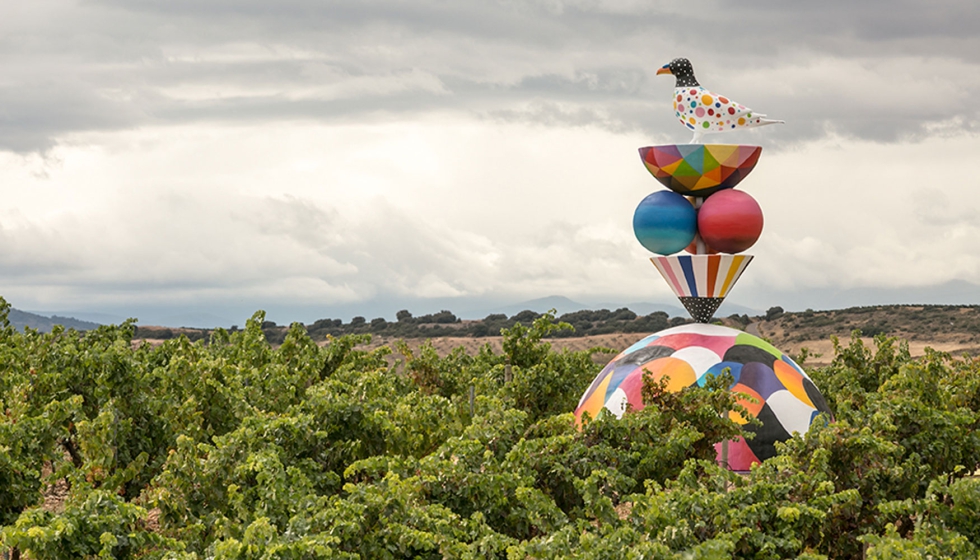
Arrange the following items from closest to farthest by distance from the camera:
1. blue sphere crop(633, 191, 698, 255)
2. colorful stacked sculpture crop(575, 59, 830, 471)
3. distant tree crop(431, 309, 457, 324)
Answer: colorful stacked sculpture crop(575, 59, 830, 471) → blue sphere crop(633, 191, 698, 255) → distant tree crop(431, 309, 457, 324)

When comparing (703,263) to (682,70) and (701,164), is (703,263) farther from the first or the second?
(682,70)

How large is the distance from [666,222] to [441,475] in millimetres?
5650

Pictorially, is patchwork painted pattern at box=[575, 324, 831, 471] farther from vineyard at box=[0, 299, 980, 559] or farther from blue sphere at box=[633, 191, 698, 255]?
blue sphere at box=[633, 191, 698, 255]

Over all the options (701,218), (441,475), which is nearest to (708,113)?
(701,218)

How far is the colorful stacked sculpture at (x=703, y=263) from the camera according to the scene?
41.8 ft

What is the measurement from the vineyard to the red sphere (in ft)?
7.63

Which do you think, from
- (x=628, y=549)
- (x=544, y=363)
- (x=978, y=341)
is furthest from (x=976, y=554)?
(x=978, y=341)

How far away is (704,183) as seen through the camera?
13297mm

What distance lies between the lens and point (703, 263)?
520 inches

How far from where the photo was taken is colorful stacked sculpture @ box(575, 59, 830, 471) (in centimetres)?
1273

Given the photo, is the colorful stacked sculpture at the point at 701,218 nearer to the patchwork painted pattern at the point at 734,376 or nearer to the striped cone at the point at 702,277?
the striped cone at the point at 702,277

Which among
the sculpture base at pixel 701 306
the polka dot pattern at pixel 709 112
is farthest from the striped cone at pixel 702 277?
the polka dot pattern at pixel 709 112

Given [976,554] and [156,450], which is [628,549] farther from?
[156,450]

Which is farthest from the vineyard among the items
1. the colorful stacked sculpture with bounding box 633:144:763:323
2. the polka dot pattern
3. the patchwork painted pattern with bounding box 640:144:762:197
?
the polka dot pattern
